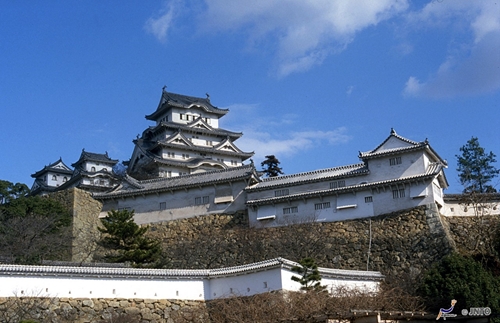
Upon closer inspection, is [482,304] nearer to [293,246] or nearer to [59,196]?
[293,246]

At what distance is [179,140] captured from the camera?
46.6 metres

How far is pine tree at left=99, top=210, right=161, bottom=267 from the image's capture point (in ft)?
86.1

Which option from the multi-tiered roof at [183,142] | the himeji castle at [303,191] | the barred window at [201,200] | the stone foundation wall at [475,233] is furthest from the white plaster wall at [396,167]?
the multi-tiered roof at [183,142]

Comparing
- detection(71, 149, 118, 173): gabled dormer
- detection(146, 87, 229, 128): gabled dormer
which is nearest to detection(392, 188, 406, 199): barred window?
detection(146, 87, 229, 128): gabled dormer

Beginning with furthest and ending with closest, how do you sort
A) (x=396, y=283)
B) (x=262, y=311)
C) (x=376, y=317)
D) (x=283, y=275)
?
1. (x=396, y=283)
2. (x=283, y=275)
3. (x=262, y=311)
4. (x=376, y=317)

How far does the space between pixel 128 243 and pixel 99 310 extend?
8.04 metres

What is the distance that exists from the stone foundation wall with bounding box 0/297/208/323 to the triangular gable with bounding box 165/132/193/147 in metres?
25.3

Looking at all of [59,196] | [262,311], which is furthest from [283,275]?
[59,196]

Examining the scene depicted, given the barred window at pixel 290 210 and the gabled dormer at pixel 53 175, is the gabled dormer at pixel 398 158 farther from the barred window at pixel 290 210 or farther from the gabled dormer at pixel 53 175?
the gabled dormer at pixel 53 175

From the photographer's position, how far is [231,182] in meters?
31.7

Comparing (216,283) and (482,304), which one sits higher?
(216,283)

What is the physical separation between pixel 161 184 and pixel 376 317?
17555 mm

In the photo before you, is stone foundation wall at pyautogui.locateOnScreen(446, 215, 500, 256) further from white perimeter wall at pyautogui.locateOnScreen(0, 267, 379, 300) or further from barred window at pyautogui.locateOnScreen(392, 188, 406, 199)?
white perimeter wall at pyautogui.locateOnScreen(0, 267, 379, 300)

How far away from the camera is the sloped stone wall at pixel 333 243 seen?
26.0 m
